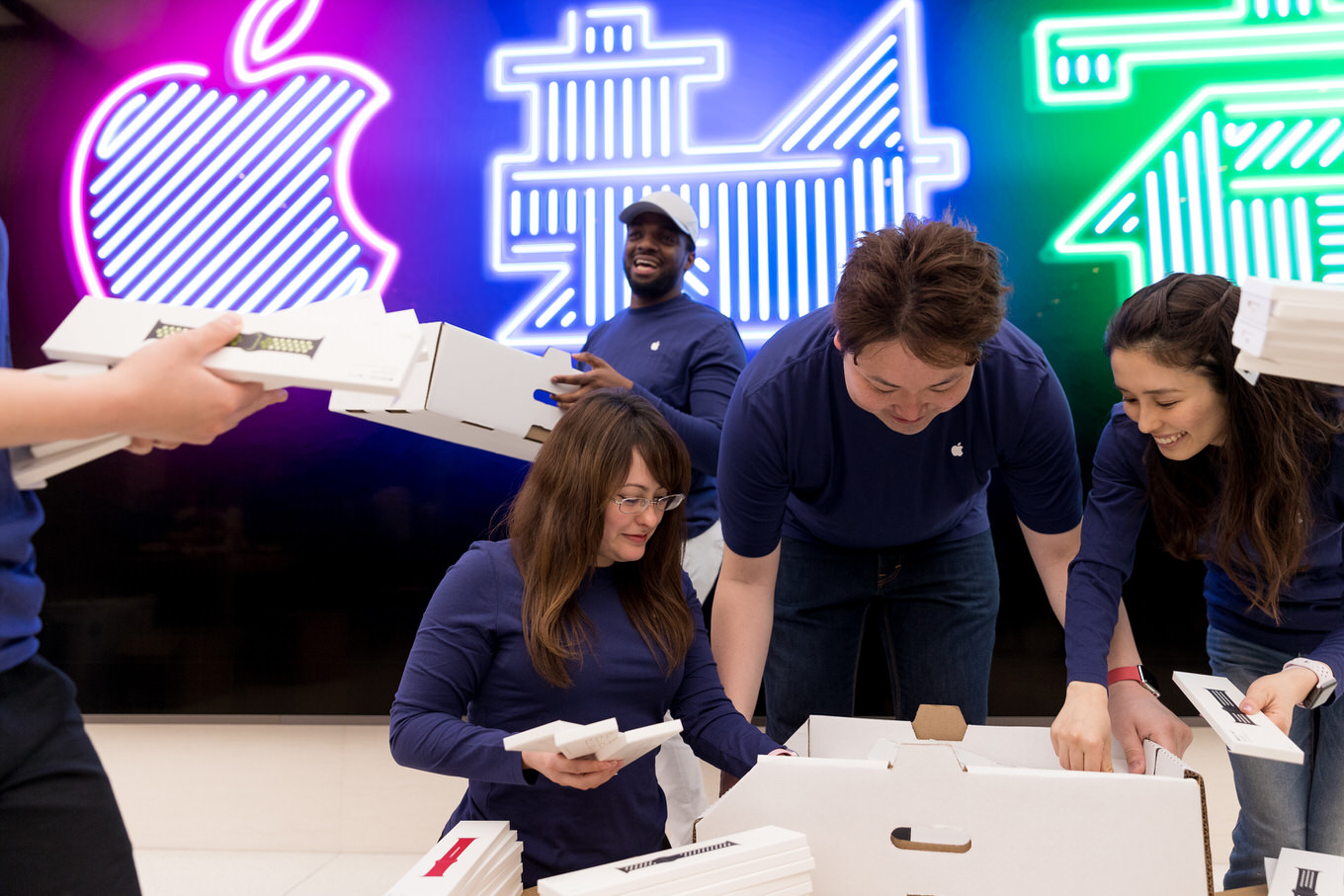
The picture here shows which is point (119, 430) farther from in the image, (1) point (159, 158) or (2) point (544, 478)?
(1) point (159, 158)

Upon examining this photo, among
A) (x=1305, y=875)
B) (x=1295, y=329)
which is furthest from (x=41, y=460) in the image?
(x=1305, y=875)

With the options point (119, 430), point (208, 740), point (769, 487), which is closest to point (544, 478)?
point (769, 487)

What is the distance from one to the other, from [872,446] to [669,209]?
3.07ft

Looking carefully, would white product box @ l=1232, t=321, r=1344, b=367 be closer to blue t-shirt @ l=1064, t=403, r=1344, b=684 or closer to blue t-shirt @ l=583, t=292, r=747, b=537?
blue t-shirt @ l=1064, t=403, r=1344, b=684

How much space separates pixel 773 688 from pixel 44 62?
2.73 metres

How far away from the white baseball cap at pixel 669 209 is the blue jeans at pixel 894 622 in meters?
0.86

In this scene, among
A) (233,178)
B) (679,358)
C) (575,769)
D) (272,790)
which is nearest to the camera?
(575,769)

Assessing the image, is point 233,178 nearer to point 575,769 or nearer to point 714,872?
point 575,769

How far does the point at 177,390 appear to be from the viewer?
724mm

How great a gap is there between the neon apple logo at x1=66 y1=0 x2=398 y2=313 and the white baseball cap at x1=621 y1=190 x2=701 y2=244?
851 mm

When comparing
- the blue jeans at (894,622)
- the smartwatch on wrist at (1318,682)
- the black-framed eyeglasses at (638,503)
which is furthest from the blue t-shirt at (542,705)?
the smartwatch on wrist at (1318,682)

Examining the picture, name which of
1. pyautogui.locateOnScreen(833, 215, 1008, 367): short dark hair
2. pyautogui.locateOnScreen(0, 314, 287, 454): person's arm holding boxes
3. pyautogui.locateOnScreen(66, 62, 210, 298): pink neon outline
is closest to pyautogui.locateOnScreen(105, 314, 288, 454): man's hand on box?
pyautogui.locateOnScreen(0, 314, 287, 454): person's arm holding boxes

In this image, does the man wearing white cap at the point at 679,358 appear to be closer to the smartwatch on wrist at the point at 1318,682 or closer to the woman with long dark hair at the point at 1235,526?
the woman with long dark hair at the point at 1235,526

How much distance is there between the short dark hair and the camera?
1.07m
